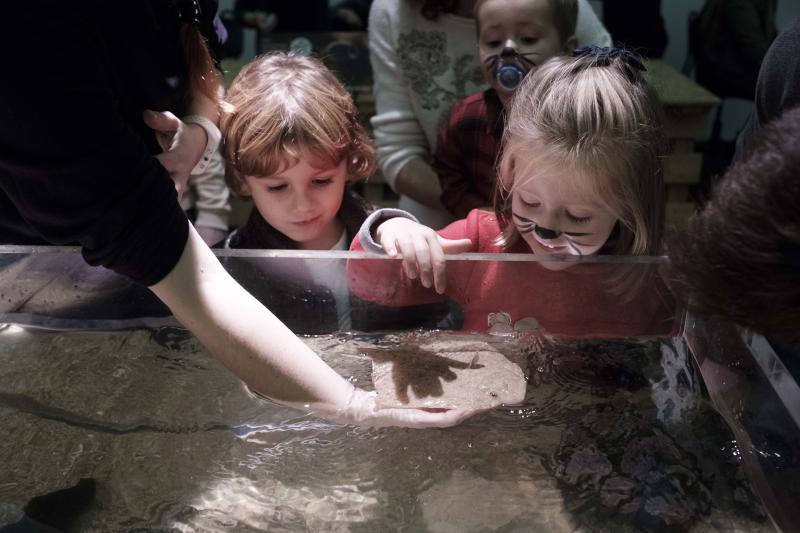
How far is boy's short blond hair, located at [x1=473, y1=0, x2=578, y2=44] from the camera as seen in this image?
1.35 metres

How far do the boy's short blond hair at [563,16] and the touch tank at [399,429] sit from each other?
1.58 ft

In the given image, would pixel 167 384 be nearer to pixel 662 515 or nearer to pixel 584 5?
pixel 662 515

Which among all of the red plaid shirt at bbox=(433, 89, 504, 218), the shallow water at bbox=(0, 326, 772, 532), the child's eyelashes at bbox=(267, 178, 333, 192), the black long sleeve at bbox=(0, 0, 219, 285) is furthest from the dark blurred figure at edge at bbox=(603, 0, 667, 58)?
the black long sleeve at bbox=(0, 0, 219, 285)

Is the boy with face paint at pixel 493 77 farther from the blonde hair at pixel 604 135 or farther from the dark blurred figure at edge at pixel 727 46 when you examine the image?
the dark blurred figure at edge at pixel 727 46

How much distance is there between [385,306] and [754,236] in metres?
0.67

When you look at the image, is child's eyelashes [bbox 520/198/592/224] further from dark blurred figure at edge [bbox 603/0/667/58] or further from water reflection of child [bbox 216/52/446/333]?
dark blurred figure at edge [bbox 603/0/667/58]

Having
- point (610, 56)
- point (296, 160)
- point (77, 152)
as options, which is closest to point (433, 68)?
point (296, 160)

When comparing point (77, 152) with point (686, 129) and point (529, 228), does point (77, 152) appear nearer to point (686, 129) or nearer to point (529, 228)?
point (529, 228)

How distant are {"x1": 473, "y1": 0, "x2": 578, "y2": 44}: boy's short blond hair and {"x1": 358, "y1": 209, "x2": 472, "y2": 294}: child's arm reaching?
45cm

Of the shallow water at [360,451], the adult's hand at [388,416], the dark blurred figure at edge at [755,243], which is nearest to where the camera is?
the dark blurred figure at edge at [755,243]

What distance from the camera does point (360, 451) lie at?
101 centimetres

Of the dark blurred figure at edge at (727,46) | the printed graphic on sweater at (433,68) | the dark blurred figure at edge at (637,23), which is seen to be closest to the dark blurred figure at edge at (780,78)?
the printed graphic on sweater at (433,68)

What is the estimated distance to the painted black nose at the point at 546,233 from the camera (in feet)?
3.63

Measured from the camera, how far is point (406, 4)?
163cm
